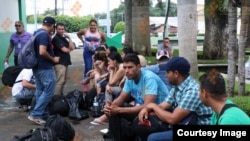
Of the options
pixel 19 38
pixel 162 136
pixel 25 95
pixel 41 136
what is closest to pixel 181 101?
pixel 162 136

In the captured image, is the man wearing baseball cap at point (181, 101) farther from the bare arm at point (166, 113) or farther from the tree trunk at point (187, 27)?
the tree trunk at point (187, 27)

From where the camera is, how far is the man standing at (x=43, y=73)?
6621 millimetres

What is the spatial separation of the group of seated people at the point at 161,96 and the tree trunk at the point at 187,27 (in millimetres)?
2128

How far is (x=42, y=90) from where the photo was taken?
22.5 ft

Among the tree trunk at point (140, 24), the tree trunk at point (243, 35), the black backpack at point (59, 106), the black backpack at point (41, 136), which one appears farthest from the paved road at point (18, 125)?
the tree trunk at point (140, 24)

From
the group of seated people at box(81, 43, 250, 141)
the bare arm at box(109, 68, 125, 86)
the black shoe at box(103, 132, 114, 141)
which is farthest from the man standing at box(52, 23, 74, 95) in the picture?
the black shoe at box(103, 132, 114, 141)

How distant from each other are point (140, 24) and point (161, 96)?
9022mm

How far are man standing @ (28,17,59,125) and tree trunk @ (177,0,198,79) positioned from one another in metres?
2.96

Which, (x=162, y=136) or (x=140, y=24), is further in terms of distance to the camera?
(x=140, y=24)

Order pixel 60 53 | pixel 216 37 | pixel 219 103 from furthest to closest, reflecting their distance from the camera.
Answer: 1. pixel 216 37
2. pixel 60 53
3. pixel 219 103

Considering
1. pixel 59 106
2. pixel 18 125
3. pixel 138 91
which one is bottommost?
pixel 18 125

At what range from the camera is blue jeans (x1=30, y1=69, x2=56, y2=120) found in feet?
22.1

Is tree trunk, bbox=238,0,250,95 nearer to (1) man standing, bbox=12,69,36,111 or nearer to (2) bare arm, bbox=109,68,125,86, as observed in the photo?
(2) bare arm, bbox=109,68,125,86

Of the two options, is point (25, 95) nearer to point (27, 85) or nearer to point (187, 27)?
point (27, 85)
